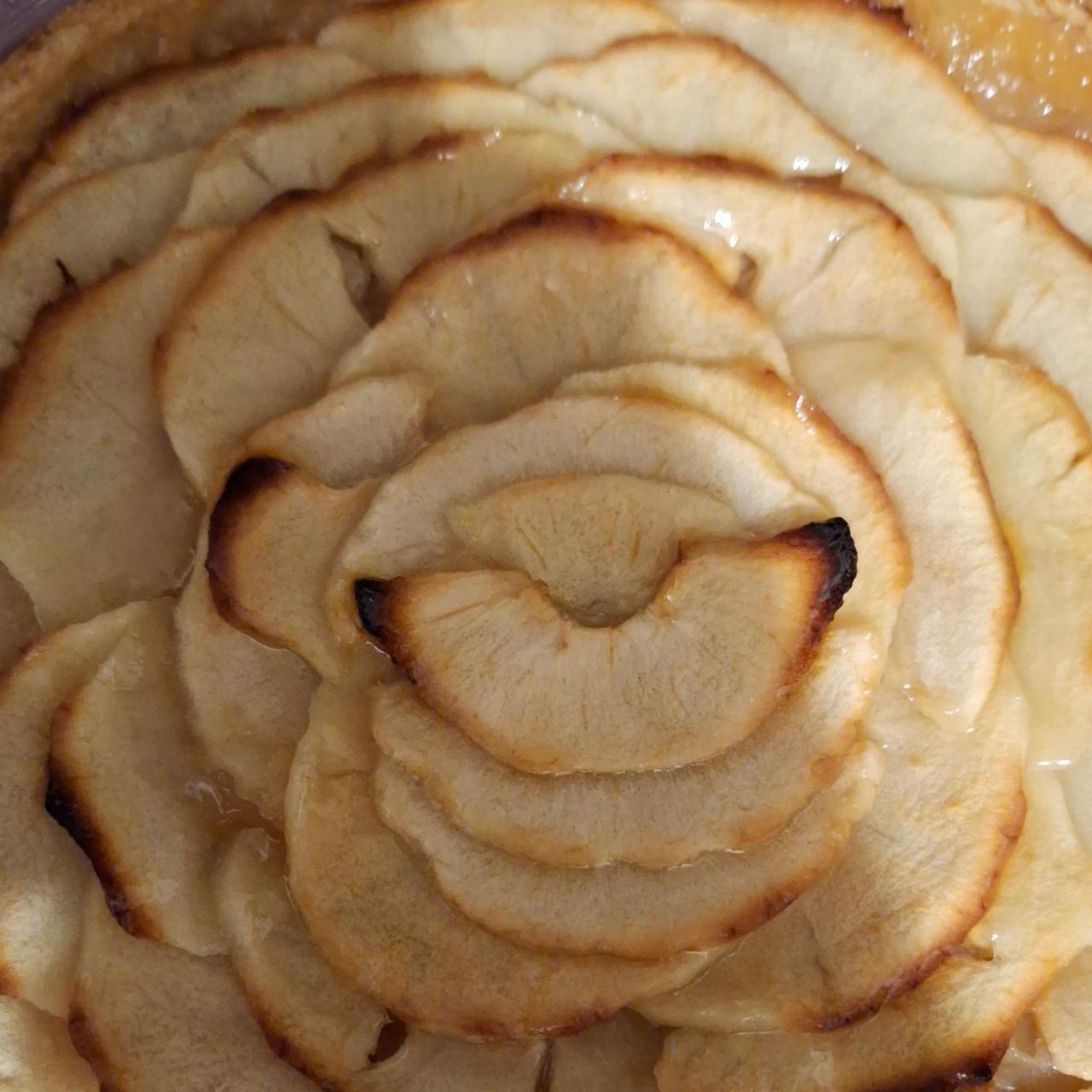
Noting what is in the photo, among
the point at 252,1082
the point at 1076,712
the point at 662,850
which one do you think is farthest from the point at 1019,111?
the point at 252,1082

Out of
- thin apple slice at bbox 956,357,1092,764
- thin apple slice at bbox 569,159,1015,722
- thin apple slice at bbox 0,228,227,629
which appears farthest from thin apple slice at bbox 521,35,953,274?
thin apple slice at bbox 0,228,227,629

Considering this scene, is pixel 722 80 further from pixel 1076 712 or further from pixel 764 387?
pixel 1076 712

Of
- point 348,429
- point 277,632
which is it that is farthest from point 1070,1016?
point 348,429

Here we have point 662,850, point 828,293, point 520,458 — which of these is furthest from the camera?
point 828,293

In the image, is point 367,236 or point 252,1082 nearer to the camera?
point 252,1082

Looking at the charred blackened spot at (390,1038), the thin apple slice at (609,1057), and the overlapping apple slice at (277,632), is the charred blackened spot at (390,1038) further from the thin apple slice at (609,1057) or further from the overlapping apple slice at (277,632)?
the overlapping apple slice at (277,632)

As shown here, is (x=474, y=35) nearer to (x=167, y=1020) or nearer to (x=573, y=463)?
(x=573, y=463)

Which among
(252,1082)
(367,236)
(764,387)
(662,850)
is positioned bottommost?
(252,1082)
